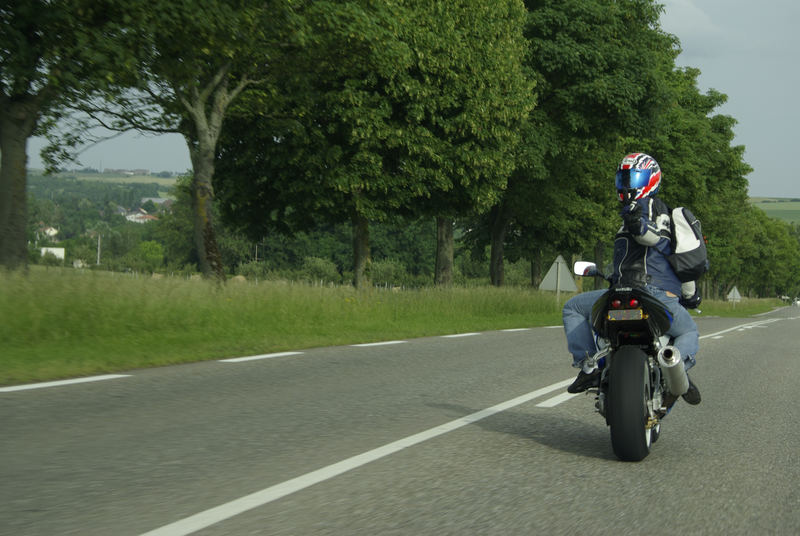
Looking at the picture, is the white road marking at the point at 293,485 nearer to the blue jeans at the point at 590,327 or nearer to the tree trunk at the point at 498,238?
the blue jeans at the point at 590,327

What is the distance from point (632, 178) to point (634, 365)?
46.9 inches

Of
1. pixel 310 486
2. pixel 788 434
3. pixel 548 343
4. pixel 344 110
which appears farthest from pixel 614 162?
pixel 310 486

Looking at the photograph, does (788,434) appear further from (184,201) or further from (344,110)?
(184,201)

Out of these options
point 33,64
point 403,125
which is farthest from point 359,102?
point 33,64

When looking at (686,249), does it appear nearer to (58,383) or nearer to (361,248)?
(58,383)

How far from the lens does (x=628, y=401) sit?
520 cm

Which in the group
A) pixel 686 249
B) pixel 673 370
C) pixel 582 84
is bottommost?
pixel 673 370

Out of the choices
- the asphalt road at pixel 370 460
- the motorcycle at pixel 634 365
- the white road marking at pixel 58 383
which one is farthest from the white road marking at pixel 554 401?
the white road marking at pixel 58 383

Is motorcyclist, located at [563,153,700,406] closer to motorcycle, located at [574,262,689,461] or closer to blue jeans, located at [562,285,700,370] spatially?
blue jeans, located at [562,285,700,370]

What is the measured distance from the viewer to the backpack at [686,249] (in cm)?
A: 563

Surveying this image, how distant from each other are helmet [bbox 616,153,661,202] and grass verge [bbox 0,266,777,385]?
5867 millimetres

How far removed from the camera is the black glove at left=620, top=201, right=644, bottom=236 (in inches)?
213

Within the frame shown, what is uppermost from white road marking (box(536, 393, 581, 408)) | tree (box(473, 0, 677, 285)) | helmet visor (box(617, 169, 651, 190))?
tree (box(473, 0, 677, 285))

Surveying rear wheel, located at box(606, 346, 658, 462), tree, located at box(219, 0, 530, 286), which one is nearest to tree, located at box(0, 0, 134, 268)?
tree, located at box(219, 0, 530, 286)
